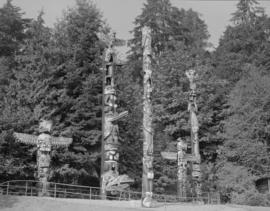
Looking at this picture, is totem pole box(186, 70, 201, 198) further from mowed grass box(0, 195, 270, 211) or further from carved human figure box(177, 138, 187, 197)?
mowed grass box(0, 195, 270, 211)

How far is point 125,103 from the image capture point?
2197 centimetres

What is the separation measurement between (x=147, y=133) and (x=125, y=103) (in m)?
7.88

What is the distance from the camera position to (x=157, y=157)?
22969mm

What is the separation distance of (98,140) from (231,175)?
25.5 feet

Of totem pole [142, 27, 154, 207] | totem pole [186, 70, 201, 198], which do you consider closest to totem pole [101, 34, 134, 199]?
totem pole [142, 27, 154, 207]

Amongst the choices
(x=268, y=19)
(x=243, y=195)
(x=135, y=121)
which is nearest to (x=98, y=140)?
(x=135, y=121)

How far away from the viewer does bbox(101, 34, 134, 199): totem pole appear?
46.3ft

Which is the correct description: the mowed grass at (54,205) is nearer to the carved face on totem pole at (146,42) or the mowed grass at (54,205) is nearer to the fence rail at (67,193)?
the fence rail at (67,193)

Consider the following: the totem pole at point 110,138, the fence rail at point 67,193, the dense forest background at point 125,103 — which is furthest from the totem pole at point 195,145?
the totem pole at point 110,138

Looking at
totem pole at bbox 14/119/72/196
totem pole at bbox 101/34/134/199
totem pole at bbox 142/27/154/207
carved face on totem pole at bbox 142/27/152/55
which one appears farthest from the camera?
carved face on totem pole at bbox 142/27/152/55

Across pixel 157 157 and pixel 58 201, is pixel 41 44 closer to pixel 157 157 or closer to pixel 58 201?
pixel 157 157

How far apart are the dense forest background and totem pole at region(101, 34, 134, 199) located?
12.8 ft

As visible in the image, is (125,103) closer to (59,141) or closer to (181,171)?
(181,171)

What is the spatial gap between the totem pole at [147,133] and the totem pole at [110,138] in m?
0.89
